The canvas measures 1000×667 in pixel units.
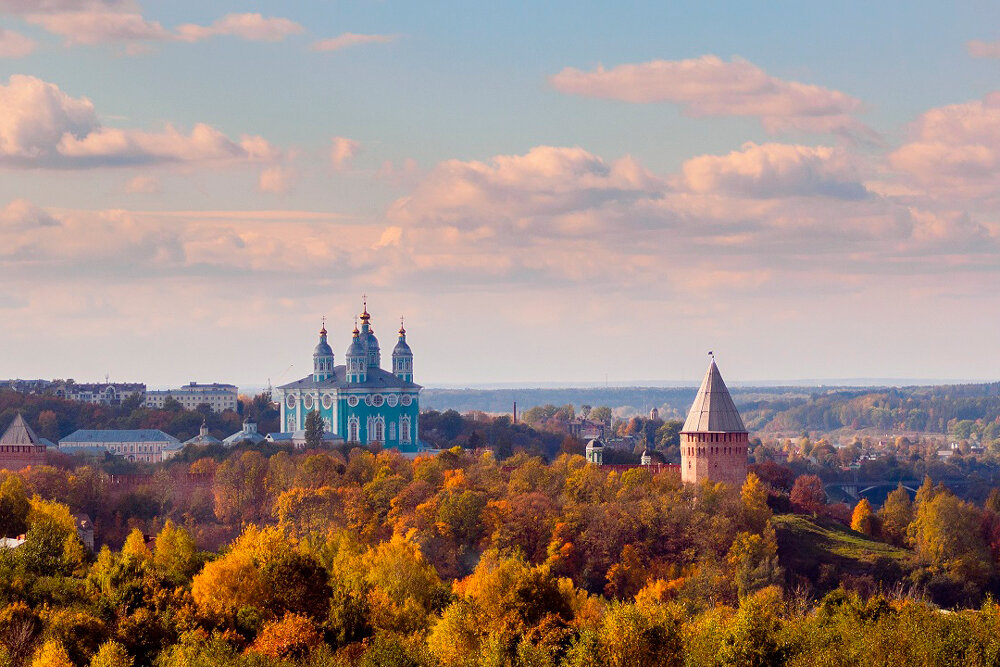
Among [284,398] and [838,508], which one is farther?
[284,398]

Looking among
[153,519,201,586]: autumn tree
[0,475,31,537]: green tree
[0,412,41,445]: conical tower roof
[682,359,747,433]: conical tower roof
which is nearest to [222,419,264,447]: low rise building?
[0,412,41,445]: conical tower roof

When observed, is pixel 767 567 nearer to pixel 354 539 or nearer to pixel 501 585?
pixel 354 539

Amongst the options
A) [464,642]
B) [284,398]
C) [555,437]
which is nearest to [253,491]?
[284,398]

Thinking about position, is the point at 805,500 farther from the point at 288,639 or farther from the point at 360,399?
the point at 288,639

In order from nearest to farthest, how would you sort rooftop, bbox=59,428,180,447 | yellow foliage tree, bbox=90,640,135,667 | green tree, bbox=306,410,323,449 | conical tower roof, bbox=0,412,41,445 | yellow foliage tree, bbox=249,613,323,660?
yellow foliage tree, bbox=90,640,135,667, yellow foliage tree, bbox=249,613,323,660, conical tower roof, bbox=0,412,41,445, green tree, bbox=306,410,323,449, rooftop, bbox=59,428,180,447

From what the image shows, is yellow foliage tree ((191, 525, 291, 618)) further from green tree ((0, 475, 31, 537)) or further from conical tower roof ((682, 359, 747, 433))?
conical tower roof ((682, 359, 747, 433))

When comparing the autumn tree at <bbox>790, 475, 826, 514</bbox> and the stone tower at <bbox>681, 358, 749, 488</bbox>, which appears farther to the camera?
the autumn tree at <bbox>790, 475, 826, 514</bbox>
